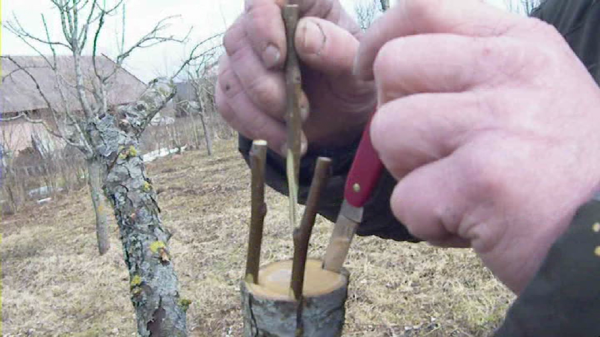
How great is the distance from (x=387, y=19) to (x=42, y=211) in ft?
43.3

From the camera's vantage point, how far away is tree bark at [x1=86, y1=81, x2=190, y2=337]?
8.37ft

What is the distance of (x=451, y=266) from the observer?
17.2ft

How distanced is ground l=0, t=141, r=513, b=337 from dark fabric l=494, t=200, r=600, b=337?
356 centimetres

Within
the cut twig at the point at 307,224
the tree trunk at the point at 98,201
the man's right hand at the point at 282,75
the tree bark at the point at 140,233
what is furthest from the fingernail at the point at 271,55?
the tree trunk at the point at 98,201

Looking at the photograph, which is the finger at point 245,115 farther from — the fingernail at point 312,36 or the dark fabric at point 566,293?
the dark fabric at point 566,293

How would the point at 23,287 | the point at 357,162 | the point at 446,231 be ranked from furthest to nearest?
the point at 23,287, the point at 357,162, the point at 446,231

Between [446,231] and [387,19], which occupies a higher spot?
[387,19]

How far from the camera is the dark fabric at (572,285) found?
61cm

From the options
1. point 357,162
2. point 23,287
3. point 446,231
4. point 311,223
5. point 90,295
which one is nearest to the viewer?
point 446,231

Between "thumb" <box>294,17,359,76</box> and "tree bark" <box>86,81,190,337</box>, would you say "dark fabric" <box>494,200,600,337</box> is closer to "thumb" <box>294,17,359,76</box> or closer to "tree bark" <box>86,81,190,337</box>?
"thumb" <box>294,17,359,76</box>

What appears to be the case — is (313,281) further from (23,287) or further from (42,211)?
(42,211)

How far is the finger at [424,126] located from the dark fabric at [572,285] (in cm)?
16

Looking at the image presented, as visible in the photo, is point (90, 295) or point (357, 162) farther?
point (90, 295)

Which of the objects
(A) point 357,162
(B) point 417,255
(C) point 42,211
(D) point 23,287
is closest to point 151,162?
(C) point 42,211
